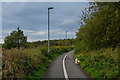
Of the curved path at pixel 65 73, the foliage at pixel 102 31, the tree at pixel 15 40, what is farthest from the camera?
the tree at pixel 15 40

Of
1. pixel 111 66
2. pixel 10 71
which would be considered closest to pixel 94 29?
pixel 111 66

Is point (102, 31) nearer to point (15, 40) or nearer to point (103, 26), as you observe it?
point (103, 26)

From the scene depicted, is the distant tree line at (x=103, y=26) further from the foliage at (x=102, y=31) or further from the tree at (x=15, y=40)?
the tree at (x=15, y=40)

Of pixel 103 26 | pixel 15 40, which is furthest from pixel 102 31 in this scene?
pixel 15 40

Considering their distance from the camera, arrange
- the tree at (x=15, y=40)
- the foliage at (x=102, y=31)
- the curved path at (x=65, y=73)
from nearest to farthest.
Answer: the curved path at (x=65, y=73)
the foliage at (x=102, y=31)
the tree at (x=15, y=40)

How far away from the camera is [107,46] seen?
13.7 meters

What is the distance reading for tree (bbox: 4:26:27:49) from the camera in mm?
48031

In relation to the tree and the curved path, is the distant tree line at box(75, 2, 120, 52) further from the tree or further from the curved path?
the tree

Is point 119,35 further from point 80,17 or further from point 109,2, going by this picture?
point 80,17

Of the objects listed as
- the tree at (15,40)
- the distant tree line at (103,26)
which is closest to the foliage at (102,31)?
the distant tree line at (103,26)

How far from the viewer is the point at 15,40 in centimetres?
5016

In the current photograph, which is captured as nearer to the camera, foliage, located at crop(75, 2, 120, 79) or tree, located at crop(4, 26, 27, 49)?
foliage, located at crop(75, 2, 120, 79)

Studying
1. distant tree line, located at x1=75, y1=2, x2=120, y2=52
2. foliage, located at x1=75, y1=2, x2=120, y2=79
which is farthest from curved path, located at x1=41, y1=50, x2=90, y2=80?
distant tree line, located at x1=75, y1=2, x2=120, y2=52

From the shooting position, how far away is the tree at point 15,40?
4803 cm
